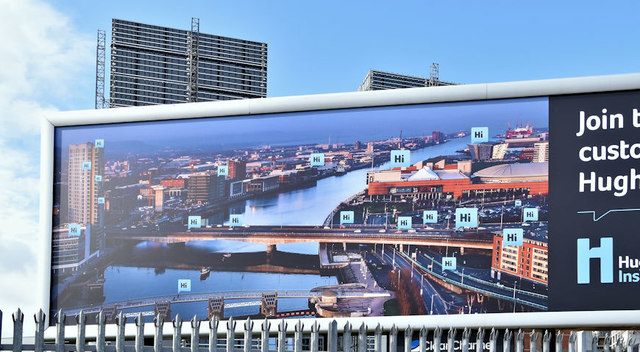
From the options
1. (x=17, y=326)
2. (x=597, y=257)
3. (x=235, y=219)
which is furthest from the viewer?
(x=235, y=219)

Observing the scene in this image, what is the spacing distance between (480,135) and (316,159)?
Answer: 6.62ft

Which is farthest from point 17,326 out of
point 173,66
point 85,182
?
point 173,66

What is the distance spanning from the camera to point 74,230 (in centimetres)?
1059

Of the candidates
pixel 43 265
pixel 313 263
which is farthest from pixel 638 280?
pixel 43 265

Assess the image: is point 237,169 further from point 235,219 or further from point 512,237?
point 512,237

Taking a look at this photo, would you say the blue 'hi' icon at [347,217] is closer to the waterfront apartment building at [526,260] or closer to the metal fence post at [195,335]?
the waterfront apartment building at [526,260]

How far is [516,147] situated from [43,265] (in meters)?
6.53

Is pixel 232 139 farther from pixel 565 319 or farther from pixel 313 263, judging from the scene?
pixel 565 319

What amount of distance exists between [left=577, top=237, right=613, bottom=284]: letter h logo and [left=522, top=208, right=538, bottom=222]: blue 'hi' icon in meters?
0.57

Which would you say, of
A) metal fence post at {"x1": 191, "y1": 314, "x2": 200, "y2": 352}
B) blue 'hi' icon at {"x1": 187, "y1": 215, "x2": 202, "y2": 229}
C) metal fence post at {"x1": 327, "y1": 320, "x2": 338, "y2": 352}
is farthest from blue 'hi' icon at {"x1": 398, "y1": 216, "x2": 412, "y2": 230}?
metal fence post at {"x1": 191, "y1": 314, "x2": 200, "y2": 352}

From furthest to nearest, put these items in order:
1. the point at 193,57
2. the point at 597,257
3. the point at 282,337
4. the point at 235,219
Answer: the point at 193,57
the point at 235,219
the point at 597,257
the point at 282,337

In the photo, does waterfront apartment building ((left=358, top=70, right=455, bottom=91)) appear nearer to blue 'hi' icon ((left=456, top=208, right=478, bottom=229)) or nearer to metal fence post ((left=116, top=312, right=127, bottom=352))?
blue 'hi' icon ((left=456, top=208, right=478, bottom=229))

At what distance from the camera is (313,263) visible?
9.54m

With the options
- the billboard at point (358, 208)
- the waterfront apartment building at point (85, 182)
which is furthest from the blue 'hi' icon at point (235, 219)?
the waterfront apartment building at point (85, 182)
